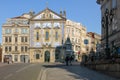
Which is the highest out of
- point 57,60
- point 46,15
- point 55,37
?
point 46,15

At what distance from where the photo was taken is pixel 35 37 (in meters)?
118

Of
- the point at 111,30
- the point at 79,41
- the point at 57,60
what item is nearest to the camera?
the point at 111,30

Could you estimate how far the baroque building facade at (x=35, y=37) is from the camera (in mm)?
116625

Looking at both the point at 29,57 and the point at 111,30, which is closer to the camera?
the point at 111,30

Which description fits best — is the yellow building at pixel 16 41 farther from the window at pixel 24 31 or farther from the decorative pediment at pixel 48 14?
the decorative pediment at pixel 48 14

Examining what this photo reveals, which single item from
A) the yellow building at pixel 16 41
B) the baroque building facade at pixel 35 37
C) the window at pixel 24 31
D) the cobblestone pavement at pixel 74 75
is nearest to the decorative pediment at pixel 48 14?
the baroque building facade at pixel 35 37

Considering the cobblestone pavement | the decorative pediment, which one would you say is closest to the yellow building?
the decorative pediment

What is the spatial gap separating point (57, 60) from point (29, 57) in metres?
9.42

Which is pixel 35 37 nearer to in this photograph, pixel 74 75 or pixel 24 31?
pixel 24 31

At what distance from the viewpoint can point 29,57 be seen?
11781 cm

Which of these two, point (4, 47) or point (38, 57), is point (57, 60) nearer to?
point (38, 57)

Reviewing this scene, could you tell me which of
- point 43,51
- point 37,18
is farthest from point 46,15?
point 43,51

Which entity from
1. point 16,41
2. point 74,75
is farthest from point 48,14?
point 74,75

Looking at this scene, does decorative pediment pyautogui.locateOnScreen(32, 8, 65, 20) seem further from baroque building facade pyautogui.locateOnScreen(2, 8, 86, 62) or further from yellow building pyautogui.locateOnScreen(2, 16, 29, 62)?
yellow building pyautogui.locateOnScreen(2, 16, 29, 62)
